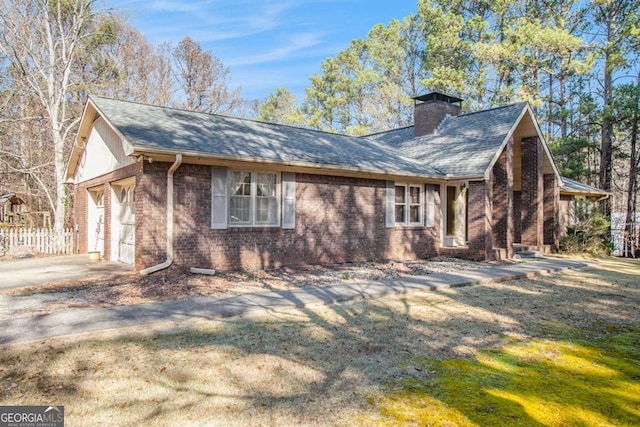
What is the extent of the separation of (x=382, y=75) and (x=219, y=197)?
2549 cm

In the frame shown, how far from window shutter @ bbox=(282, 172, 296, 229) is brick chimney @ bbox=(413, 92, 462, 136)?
9301 mm

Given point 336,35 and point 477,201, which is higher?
point 336,35

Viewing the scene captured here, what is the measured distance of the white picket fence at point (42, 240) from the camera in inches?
589

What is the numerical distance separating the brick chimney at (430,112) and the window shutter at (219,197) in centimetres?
Answer: 1111

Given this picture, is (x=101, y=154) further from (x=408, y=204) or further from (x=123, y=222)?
(x=408, y=204)

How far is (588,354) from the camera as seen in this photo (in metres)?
4.88

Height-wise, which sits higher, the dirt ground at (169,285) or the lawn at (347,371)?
the dirt ground at (169,285)

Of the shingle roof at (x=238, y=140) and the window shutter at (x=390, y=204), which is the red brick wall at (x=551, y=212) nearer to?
the shingle roof at (x=238, y=140)

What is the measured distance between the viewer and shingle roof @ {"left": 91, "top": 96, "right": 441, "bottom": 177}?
9.41 meters

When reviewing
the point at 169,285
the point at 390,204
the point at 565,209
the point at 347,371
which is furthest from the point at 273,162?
the point at 565,209

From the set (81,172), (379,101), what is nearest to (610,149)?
(379,101)

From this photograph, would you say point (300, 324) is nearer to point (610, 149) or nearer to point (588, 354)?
point (588, 354)

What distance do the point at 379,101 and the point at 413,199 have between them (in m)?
19.7

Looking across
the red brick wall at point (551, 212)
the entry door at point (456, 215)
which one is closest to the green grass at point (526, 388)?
the entry door at point (456, 215)
